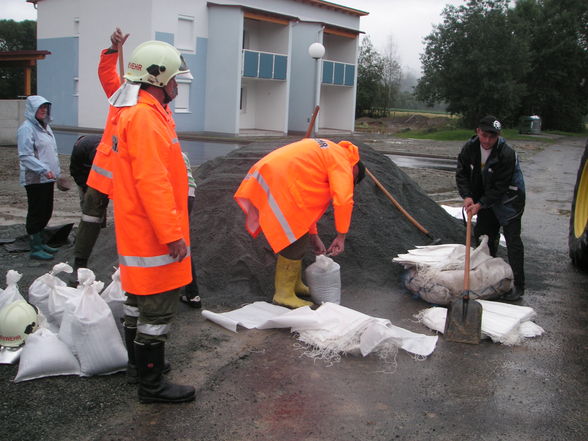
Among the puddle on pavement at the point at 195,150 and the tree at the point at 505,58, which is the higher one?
the tree at the point at 505,58

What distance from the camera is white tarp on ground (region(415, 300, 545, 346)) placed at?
14.6 feet

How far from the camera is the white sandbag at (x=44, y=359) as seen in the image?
3.46 metres

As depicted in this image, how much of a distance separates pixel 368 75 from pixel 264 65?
1691 cm

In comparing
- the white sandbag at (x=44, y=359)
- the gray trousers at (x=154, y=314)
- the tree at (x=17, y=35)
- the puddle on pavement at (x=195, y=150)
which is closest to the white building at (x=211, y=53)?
the puddle on pavement at (x=195, y=150)

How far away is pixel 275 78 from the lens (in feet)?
101

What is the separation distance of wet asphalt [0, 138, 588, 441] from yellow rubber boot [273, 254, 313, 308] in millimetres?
581

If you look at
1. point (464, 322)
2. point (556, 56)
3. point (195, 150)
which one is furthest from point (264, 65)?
point (464, 322)

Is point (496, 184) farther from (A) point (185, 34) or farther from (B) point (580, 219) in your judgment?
(A) point (185, 34)

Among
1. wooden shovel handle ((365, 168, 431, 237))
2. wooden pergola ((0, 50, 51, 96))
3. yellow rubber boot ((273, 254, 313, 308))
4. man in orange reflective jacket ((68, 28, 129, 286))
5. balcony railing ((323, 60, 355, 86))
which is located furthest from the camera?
balcony railing ((323, 60, 355, 86))

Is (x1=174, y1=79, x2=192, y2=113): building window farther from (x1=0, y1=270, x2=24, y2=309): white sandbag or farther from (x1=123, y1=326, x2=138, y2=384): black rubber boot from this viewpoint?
(x1=123, y1=326, x2=138, y2=384): black rubber boot

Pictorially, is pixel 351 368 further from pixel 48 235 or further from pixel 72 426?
pixel 48 235

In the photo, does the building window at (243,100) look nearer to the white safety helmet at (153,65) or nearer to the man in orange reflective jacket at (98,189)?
the man in orange reflective jacket at (98,189)

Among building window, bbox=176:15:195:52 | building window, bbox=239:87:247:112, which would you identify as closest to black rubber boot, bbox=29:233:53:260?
building window, bbox=176:15:195:52

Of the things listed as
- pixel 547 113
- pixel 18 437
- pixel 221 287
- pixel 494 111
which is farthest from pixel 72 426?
pixel 547 113
